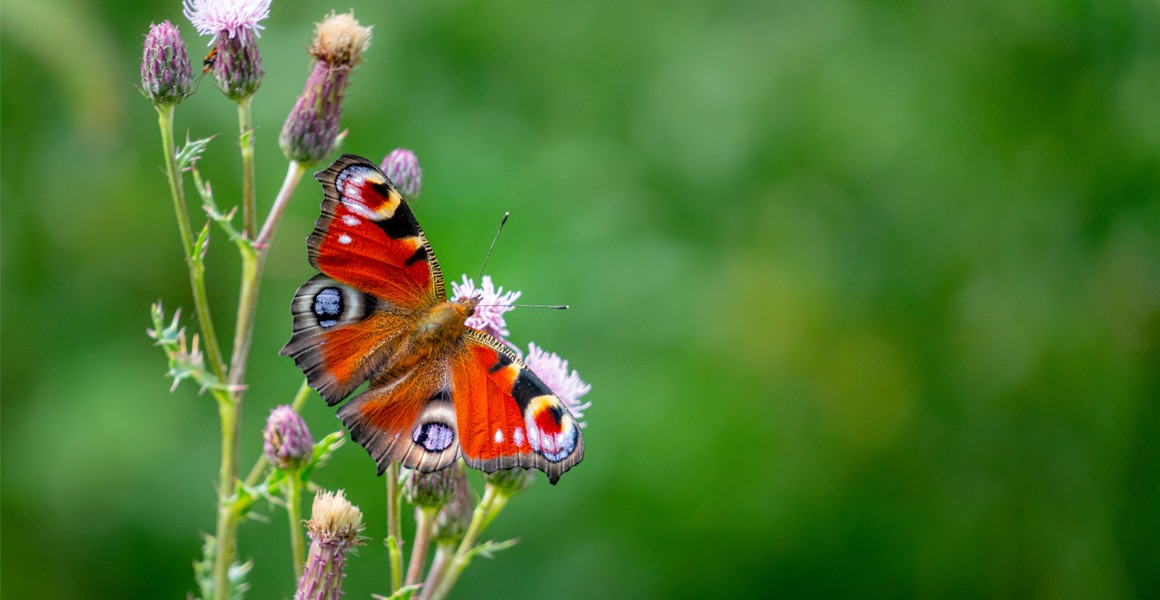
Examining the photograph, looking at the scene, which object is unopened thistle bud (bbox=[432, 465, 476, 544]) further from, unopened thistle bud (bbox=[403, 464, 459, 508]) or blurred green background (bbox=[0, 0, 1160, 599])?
blurred green background (bbox=[0, 0, 1160, 599])

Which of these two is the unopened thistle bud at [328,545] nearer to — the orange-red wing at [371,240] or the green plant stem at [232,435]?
the green plant stem at [232,435]

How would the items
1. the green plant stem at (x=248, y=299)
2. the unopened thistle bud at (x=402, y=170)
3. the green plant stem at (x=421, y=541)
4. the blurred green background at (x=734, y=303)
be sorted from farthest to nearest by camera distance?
1. the blurred green background at (x=734, y=303)
2. the unopened thistle bud at (x=402, y=170)
3. the green plant stem at (x=421, y=541)
4. the green plant stem at (x=248, y=299)

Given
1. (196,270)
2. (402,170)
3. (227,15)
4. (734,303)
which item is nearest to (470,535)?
(196,270)

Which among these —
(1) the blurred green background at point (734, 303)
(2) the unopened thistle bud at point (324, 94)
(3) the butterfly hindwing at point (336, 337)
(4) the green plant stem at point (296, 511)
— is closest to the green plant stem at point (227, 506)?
(4) the green plant stem at point (296, 511)

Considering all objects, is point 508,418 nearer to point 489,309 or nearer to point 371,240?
point 489,309

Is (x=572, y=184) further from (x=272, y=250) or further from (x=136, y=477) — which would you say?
(x=136, y=477)

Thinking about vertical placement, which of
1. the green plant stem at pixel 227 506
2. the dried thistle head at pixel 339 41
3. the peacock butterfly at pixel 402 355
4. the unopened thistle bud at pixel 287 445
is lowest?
the green plant stem at pixel 227 506

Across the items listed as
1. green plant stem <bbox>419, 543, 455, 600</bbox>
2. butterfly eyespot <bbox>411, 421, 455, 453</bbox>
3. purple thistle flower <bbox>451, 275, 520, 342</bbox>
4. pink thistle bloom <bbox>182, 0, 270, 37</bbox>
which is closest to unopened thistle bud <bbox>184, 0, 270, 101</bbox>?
pink thistle bloom <bbox>182, 0, 270, 37</bbox>
